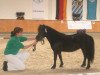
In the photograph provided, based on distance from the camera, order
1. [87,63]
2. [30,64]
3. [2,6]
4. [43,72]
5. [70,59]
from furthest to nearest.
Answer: [2,6] → [70,59] → [30,64] → [87,63] → [43,72]

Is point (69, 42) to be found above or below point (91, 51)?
above

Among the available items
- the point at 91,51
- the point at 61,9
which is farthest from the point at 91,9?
the point at 91,51

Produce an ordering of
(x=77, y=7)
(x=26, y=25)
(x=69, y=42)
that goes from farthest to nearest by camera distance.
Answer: (x=77, y=7) → (x=26, y=25) → (x=69, y=42)

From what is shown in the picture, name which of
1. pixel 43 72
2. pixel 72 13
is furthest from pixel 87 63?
pixel 72 13

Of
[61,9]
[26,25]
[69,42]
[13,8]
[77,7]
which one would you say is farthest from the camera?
[77,7]

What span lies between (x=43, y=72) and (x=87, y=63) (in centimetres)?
112

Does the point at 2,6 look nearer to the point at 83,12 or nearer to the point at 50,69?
the point at 83,12

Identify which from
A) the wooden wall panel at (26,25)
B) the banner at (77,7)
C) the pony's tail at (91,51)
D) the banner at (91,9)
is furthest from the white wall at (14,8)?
the pony's tail at (91,51)

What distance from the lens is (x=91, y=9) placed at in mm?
19328

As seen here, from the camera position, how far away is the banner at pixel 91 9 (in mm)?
19250

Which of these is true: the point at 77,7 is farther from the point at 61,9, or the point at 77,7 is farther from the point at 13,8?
the point at 13,8

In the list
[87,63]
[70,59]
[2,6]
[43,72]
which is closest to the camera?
[43,72]

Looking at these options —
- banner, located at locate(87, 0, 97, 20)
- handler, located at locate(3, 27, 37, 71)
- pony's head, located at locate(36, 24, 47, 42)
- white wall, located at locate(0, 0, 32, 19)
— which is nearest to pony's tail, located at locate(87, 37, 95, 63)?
pony's head, located at locate(36, 24, 47, 42)

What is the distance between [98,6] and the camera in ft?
→ 64.0
